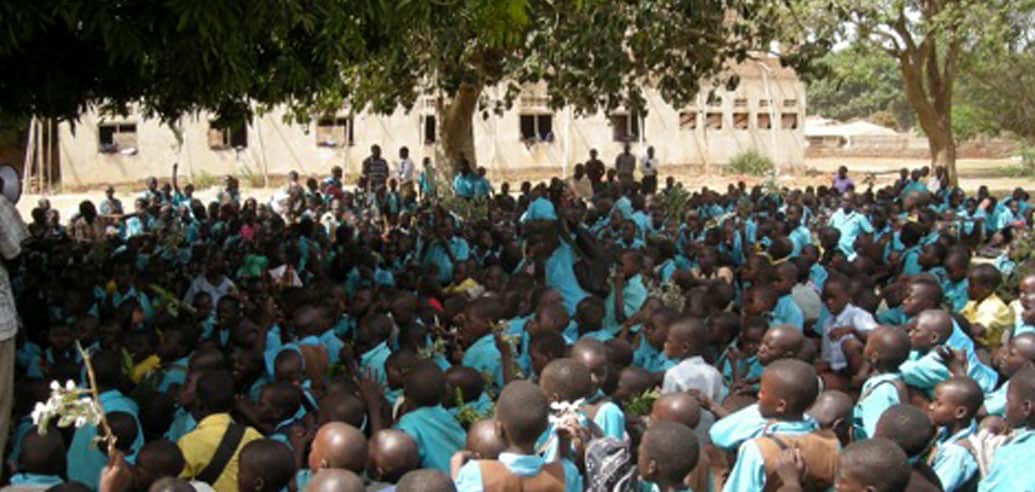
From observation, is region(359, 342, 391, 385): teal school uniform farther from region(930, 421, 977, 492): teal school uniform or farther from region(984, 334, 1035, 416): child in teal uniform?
region(984, 334, 1035, 416): child in teal uniform

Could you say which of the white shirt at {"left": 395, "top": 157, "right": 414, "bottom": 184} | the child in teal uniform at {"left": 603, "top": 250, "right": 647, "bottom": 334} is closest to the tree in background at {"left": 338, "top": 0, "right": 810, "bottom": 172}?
the white shirt at {"left": 395, "top": 157, "right": 414, "bottom": 184}

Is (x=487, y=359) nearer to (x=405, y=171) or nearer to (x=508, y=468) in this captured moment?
(x=508, y=468)

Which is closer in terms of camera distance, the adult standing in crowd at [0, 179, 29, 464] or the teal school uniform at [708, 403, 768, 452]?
the teal school uniform at [708, 403, 768, 452]

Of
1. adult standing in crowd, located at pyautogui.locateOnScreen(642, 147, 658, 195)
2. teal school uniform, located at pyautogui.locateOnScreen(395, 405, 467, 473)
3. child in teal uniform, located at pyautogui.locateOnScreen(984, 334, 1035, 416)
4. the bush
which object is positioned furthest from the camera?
the bush

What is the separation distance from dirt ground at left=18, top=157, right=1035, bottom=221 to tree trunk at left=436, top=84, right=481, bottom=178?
24.9 feet

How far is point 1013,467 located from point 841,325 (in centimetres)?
274

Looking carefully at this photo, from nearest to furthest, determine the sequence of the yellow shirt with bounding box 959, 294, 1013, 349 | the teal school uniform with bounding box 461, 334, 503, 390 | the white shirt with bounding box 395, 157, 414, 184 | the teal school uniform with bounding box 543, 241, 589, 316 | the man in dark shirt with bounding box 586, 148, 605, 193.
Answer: the teal school uniform with bounding box 461, 334, 503, 390 < the yellow shirt with bounding box 959, 294, 1013, 349 < the teal school uniform with bounding box 543, 241, 589, 316 < the man in dark shirt with bounding box 586, 148, 605, 193 < the white shirt with bounding box 395, 157, 414, 184

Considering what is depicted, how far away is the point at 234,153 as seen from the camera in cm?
2561

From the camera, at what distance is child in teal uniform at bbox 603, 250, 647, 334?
299 inches

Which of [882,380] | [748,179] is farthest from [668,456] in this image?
[748,179]

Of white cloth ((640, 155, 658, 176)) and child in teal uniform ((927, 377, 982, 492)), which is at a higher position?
white cloth ((640, 155, 658, 176))

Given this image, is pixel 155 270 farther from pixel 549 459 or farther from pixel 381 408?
pixel 549 459

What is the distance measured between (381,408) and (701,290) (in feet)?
9.26

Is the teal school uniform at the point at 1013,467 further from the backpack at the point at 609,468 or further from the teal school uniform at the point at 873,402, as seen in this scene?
the backpack at the point at 609,468
